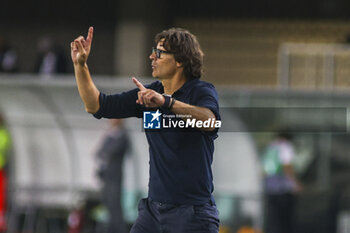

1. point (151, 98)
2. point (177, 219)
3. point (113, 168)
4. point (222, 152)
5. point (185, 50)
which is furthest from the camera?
point (113, 168)

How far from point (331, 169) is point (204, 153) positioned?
665cm

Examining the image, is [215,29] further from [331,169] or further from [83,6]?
[331,169]

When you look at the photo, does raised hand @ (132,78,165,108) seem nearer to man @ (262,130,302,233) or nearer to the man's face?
the man's face

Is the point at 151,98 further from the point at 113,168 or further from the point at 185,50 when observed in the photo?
the point at 113,168

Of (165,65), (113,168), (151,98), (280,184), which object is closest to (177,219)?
(151,98)

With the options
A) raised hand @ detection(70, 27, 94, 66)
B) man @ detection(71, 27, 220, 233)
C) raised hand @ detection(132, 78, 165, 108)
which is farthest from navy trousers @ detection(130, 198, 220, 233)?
raised hand @ detection(70, 27, 94, 66)

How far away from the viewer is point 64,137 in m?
12.9

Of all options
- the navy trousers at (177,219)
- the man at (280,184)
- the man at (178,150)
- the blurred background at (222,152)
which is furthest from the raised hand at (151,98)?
the man at (280,184)

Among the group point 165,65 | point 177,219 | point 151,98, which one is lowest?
point 177,219

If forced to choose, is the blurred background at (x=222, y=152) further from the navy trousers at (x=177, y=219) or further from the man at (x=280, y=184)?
the navy trousers at (x=177, y=219)

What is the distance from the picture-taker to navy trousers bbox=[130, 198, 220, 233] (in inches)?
223

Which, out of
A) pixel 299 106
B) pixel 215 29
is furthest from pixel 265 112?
pixel 215 29

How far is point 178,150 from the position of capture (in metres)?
5.68

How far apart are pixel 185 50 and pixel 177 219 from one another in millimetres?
1016
